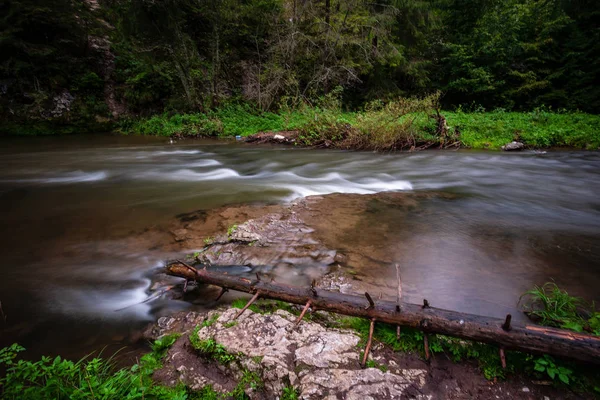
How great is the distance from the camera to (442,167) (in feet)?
25.7

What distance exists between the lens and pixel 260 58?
53.9 feet

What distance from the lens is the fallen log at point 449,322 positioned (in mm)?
1671

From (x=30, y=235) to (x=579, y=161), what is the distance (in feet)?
39.8

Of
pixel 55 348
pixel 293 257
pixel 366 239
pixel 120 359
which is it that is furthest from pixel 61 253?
pixel 366 239

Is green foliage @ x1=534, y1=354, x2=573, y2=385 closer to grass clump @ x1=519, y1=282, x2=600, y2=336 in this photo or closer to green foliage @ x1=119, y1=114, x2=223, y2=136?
grass clump @ x1=519, y1=282, x2=600, y2=336

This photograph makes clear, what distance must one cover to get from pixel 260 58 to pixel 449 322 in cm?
1720

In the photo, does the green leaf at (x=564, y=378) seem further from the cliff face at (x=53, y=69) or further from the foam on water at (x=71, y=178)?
the cliff face at (x=53, y=69)

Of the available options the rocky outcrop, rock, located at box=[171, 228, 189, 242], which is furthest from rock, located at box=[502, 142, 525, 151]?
rock, located at box=[171, 228, 189, 242]

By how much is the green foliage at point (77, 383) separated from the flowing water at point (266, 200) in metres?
0.42

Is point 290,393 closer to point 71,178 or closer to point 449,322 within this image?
point 449,322

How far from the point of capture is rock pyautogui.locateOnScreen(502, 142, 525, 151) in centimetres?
995

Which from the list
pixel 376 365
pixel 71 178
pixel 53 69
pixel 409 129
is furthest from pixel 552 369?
pixel 53 69

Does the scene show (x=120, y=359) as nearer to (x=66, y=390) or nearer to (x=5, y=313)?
(x=66, y=390)

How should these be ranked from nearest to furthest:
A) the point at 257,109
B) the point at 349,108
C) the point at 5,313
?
1. the point at 5,313
2. the point at 257,109
3. the point at 349,108
